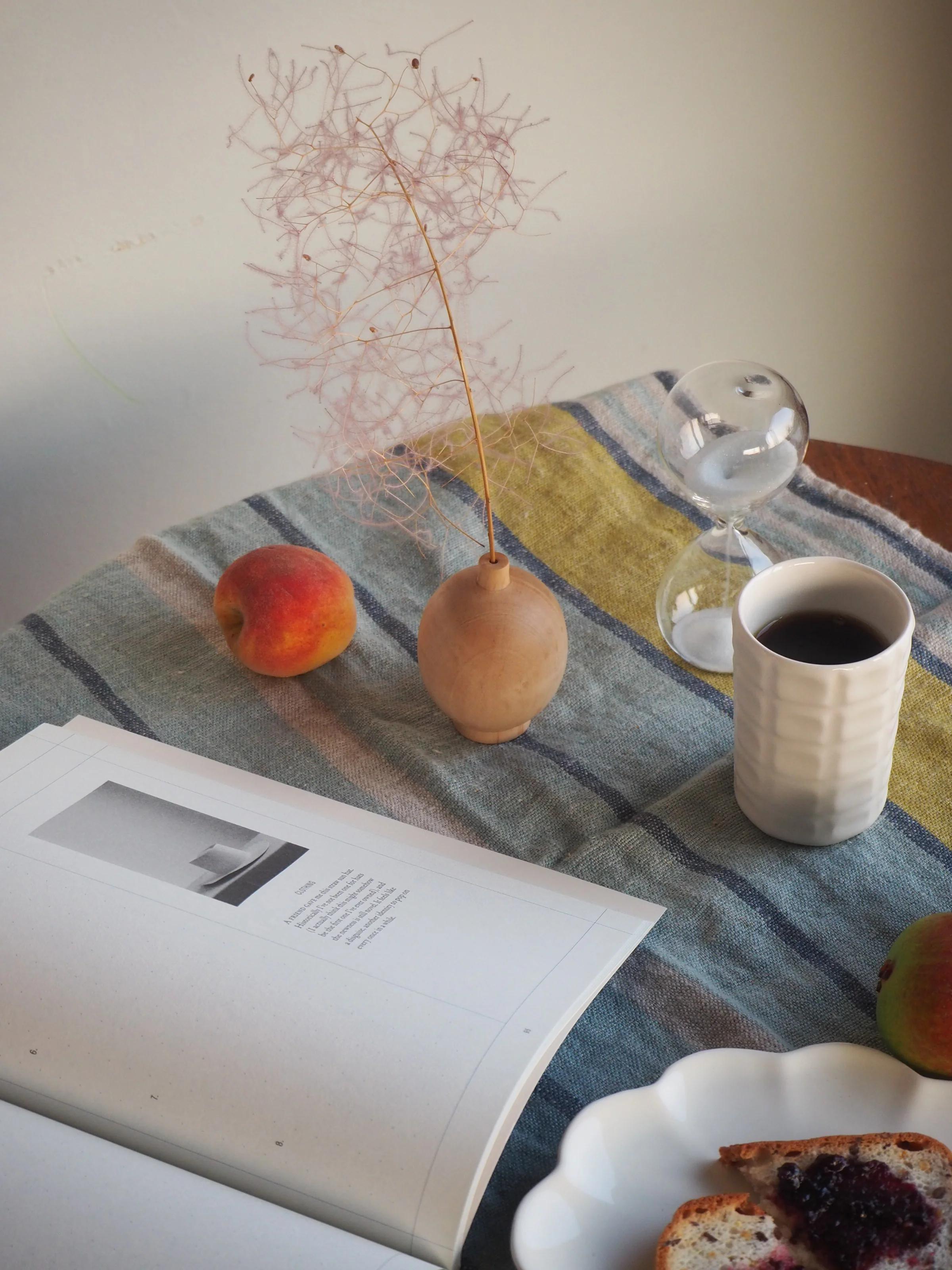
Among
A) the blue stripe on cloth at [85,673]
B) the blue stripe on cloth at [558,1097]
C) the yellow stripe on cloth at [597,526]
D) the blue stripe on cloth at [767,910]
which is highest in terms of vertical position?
the yellow stripe on cloth at [597,526]

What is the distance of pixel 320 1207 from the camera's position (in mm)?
394

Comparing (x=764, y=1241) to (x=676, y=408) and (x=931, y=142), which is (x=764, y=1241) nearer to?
(x=676, y=408)

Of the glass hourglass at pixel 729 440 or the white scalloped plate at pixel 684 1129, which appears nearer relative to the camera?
the white scalloped plate at pixel 684 1129

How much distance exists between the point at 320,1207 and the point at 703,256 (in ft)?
3.72

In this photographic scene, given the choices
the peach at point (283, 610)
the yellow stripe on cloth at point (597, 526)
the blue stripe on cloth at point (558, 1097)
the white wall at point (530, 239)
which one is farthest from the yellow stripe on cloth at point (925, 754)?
the white wall at point (530, 239)

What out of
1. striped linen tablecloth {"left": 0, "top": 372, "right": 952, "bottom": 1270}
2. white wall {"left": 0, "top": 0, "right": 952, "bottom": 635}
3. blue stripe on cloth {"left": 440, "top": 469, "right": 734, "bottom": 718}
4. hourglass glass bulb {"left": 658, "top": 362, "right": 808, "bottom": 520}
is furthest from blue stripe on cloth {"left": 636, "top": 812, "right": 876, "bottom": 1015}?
white wall {"left": 0, "top": 0, "right": 952, "bottom": 635}

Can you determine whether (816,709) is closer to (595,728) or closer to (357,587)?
(595,728)

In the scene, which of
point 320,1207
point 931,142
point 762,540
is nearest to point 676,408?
point 762,540

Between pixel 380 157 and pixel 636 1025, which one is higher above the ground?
pixel 380 157

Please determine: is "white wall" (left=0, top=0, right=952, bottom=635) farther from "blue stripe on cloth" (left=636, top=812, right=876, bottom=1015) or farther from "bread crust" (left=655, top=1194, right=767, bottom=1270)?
"bread crust" (left=655, top=1194, right=767, bottom=1270)

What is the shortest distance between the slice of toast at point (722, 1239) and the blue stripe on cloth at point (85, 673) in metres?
0.39

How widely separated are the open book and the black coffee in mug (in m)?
0.14

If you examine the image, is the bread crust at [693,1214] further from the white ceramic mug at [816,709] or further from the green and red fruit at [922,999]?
the white ceramic mug at [816,709]

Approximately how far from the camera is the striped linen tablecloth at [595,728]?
18.9 inches
